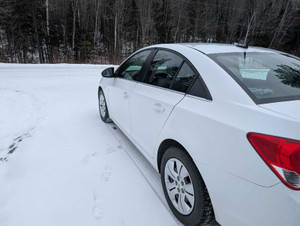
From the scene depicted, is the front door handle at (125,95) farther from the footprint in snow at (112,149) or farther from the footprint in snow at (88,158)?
the footprint in snow at (88,158)

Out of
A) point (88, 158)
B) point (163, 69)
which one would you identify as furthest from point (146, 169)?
point (163, 69)

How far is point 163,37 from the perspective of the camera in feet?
84.9

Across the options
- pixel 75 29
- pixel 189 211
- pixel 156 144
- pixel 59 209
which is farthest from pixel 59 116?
pixel 75 29

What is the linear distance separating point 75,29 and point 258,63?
23.3 m

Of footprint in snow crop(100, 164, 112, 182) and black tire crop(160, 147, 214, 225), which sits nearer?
black tire crop(160, 147, 214, 225)

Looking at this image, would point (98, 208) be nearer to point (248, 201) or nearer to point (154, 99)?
point (154, 99)

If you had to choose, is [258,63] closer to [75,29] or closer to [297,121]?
[297,121]

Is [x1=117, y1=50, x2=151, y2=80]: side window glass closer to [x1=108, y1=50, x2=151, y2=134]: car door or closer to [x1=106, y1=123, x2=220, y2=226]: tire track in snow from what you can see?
[x1=108, y1=50, x2=151, y2=134]: car door

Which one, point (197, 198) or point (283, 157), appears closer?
point (283, 157)

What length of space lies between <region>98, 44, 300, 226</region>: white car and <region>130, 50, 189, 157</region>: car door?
0.04ft

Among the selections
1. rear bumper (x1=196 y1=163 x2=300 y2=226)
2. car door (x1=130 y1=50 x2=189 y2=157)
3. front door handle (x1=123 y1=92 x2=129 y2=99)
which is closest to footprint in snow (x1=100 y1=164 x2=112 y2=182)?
car door (x1=130 y1=50 x2=189 y2=157)

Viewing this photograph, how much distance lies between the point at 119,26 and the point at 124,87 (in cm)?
2290

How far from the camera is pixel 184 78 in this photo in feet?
5.72

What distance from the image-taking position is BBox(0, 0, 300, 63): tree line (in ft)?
61.9
